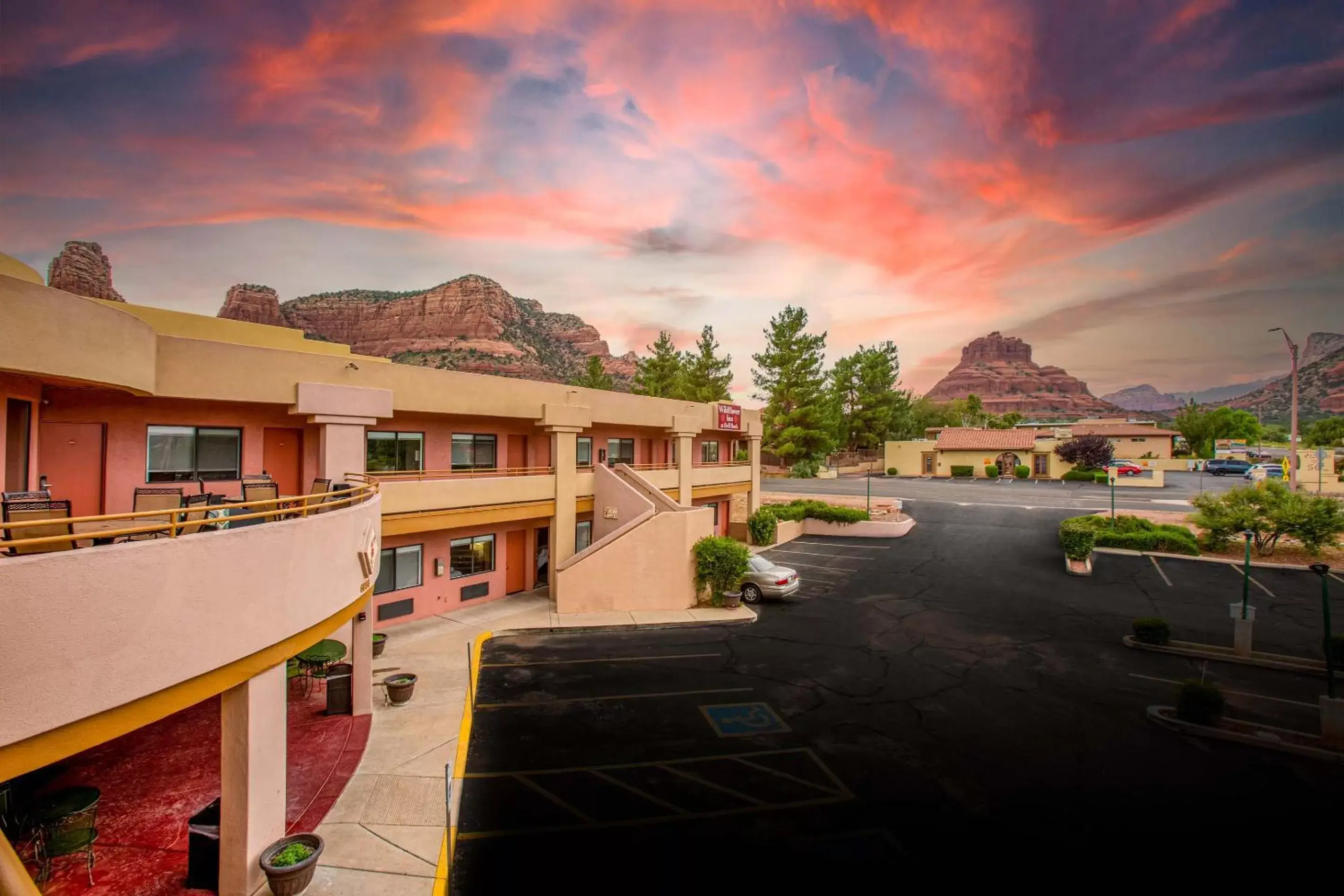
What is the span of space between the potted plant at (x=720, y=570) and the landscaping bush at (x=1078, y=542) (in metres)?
17.0

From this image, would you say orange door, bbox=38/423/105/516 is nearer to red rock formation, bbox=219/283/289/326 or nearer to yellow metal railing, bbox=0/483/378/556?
yellow metal railing, bbox=0/483/378/556

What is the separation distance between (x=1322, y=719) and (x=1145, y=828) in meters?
6.35

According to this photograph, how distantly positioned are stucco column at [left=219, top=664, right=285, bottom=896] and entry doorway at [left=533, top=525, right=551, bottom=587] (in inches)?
673

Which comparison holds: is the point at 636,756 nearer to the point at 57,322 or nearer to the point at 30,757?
the point at 30,757

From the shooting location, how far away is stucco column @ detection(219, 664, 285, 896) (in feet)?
23.9

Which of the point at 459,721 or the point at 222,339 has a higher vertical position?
the point at 222,339

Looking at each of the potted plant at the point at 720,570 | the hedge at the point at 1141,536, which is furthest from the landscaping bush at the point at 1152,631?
the potted plant at the point at 720,570

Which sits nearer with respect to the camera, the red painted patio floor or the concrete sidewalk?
the red painted patio floor

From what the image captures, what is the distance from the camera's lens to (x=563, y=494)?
23.0m

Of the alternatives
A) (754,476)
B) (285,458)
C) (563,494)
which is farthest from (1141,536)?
(285,458)

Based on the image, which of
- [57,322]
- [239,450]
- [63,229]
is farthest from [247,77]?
[57,322]

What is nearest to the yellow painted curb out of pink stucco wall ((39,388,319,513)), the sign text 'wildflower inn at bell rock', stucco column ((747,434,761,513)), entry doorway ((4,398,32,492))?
pink stucco wall ((39,388,319,513))

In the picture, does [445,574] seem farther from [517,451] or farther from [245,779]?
[245,779]

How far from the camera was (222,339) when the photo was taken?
18.0 metres
